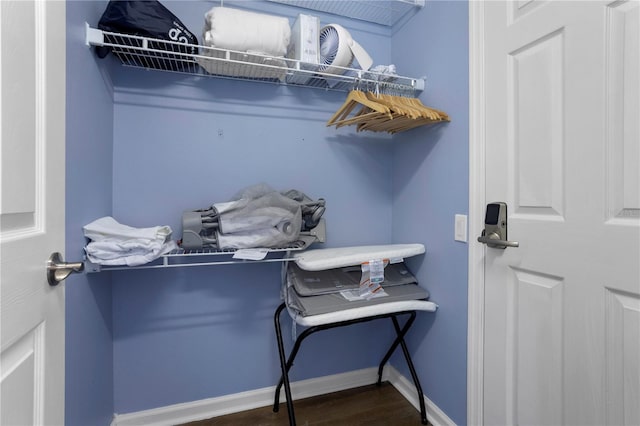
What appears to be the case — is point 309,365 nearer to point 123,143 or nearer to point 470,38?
point 123,143

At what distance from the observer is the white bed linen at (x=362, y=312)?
1.22 meters

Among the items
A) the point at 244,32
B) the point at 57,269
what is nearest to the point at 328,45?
the point at 244,32

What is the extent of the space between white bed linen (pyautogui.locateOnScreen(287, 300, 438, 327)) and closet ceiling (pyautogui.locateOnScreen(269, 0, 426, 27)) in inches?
60.7

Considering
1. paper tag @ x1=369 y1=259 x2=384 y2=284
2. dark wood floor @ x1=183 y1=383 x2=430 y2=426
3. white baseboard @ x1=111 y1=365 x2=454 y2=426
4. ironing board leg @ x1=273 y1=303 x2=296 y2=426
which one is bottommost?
dark wood floor @ x1=183 y1=383 x2=430 y2=426

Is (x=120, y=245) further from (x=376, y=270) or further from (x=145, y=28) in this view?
(x=376, y=270)

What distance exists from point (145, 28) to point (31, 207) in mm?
920

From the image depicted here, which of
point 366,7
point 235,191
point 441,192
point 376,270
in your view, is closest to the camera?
point 376,270

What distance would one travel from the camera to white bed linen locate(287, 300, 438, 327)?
4.01 ft

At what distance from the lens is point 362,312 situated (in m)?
1.29

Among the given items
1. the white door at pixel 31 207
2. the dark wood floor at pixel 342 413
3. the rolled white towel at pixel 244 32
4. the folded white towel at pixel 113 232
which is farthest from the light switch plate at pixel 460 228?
the white door at pixel 31 207

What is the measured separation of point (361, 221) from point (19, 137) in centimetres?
150

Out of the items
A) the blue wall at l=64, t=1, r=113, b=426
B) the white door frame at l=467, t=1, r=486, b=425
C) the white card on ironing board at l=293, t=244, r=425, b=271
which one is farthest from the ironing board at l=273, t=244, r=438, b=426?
the blue wall at l=64, t=1, r=113, b=426

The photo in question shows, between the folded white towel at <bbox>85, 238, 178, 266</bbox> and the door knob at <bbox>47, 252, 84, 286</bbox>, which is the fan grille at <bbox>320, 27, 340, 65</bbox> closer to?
the folded white towel at <bbox>85, 238, 178, 266</bbox>

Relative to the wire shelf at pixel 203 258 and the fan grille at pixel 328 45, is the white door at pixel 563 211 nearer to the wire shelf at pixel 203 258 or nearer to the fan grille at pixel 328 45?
the fan grille at pixel 328 45
